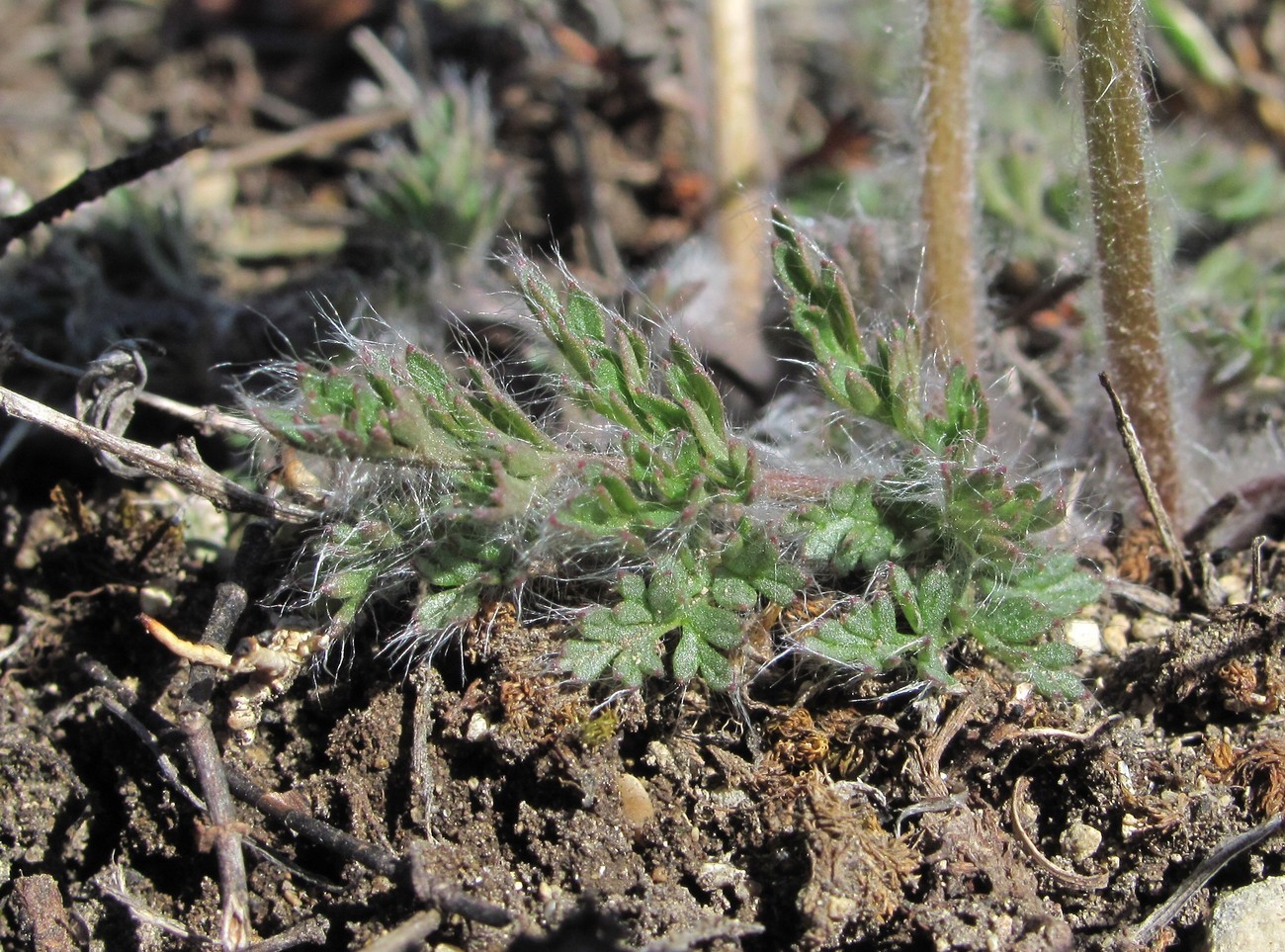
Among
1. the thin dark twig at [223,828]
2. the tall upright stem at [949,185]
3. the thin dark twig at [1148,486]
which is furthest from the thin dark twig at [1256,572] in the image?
the thin dark twig at [223,828]

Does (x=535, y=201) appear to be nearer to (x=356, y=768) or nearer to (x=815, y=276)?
(x=815, y=276)

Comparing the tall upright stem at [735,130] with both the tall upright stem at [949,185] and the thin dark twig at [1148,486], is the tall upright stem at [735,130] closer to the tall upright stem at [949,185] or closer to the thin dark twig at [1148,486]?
the tall upright stem at [949,185]

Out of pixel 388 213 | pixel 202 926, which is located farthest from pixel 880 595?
pixel 388 213

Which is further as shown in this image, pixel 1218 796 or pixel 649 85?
pixel 649 85

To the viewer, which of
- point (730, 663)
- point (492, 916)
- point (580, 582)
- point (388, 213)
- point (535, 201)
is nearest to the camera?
point (492, 916)

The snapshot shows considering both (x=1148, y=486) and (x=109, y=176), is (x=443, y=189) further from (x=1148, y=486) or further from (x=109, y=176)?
(x=1148, y=486)
